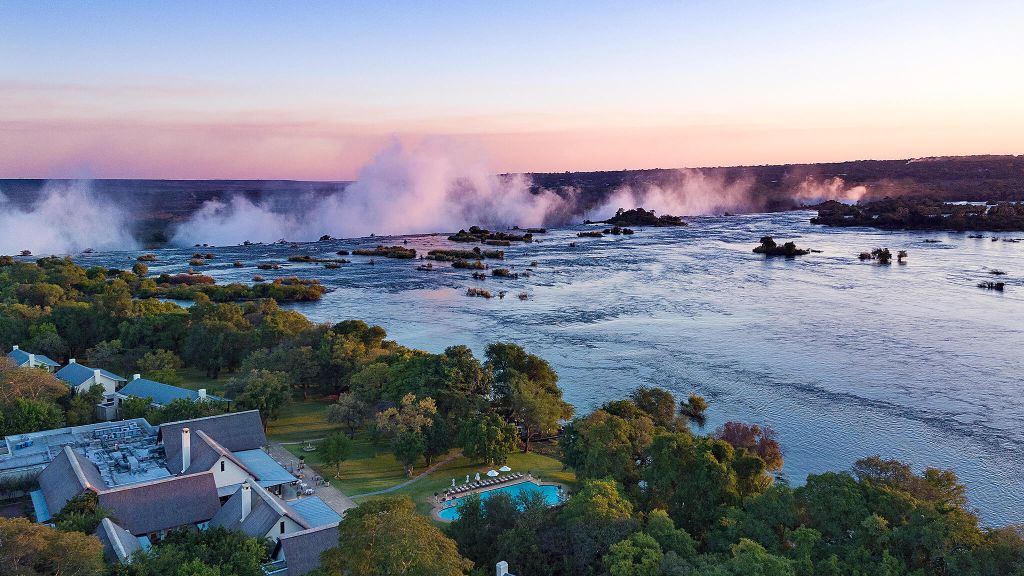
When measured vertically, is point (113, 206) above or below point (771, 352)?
above

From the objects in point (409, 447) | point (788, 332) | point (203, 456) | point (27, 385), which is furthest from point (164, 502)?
point (788, 332)

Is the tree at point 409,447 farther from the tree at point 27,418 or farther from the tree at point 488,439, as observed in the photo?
the tree at point 27,418

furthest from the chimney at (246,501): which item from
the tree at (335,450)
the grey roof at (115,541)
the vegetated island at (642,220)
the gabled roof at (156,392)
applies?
the vegetated island at (642,220)

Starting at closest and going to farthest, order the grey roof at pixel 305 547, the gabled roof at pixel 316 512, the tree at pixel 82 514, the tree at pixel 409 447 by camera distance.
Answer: the grey roof at pixel 305 547 → the tree at pixel 82 514 → the gabled roof at pixel 316 512 → the tree at pixel 409 447

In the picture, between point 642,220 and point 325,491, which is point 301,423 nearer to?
point 325,491

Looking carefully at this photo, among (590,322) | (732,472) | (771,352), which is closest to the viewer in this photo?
(732,472)

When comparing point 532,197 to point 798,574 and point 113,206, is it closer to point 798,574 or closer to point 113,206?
point 113,206

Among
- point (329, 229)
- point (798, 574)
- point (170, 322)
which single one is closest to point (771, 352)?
point (798, 574)
